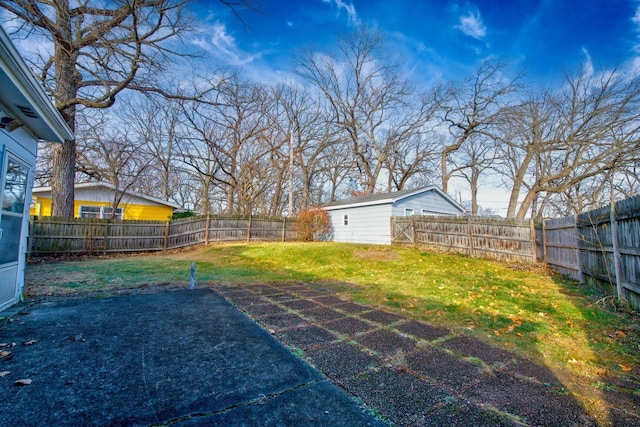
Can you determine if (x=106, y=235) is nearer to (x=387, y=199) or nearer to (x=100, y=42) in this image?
(x=100, y=42)

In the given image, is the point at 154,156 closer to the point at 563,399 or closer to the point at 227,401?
the point at 227,401

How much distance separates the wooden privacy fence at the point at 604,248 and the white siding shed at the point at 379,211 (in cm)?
749

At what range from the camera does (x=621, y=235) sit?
4715mm

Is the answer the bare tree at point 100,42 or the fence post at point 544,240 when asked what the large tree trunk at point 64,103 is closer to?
the bare tree at point 100,42

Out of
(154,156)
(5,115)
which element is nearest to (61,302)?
(5,115)

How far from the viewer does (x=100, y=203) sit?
1630 cm

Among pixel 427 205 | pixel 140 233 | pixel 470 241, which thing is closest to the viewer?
pixel 470 241

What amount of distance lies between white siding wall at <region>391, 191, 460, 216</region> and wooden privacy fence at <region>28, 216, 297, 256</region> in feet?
21.1

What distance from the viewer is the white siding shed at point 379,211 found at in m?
14.9

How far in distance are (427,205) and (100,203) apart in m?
18.8

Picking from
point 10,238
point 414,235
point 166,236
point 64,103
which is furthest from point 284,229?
point 10,238

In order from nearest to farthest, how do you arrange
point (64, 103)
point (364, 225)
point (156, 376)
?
1. point (156, 376)
2. point (64, 103)
3. point (364, 225)

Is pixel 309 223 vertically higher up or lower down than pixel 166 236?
higher up

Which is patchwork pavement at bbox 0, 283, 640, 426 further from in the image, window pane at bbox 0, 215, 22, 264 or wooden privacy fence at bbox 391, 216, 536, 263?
wooden privacy fence at bbox 391, 216, 536, 263
